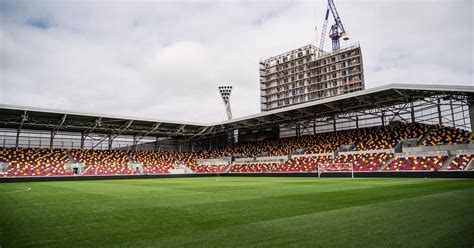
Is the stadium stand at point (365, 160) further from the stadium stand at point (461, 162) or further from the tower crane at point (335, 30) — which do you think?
the tower crane at point (335, 30)

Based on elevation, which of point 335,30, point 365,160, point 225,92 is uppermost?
point 335,30

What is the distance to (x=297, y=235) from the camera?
586cm

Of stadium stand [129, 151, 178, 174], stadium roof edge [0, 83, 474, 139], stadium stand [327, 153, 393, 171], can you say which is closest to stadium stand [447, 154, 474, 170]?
stadium roof edge [0, 83, 474, 139]

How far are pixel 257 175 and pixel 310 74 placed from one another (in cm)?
5242

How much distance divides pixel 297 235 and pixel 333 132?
1831 inches

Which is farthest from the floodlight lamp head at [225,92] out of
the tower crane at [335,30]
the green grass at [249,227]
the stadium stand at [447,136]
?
the green grass at [249,227]

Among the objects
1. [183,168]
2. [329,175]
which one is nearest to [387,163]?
[329,175]

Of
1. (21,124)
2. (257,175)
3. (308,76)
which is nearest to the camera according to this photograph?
(21,124)

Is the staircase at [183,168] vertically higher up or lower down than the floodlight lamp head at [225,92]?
lower down

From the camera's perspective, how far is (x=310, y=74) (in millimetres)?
89125

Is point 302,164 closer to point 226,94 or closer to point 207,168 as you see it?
point 207,168

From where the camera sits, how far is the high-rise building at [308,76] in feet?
266

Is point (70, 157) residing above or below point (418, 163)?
→ above

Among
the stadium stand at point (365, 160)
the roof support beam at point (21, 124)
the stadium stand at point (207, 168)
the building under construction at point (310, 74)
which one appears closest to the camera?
the stadium stand at point (365, 160)
